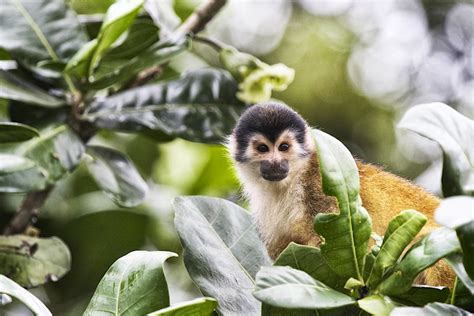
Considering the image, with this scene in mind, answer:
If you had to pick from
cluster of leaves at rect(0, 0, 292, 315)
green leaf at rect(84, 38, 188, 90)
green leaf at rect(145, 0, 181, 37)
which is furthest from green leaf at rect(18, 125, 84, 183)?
green leaf at rect(145, 0, 181, 37)

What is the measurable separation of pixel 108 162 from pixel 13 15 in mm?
647

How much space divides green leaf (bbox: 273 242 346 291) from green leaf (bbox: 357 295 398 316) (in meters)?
0.16

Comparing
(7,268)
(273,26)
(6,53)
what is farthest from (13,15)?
(273,26)

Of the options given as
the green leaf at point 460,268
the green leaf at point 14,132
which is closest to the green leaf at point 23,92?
the green leaf at point 14,132

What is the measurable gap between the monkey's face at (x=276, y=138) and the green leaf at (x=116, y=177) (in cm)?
46

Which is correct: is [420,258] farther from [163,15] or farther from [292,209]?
[163,15]

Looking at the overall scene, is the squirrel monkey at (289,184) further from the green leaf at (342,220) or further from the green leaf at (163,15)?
the green leaf at (342,220)

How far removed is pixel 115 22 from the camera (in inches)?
91.1

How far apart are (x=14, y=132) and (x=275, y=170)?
1065 millimetres

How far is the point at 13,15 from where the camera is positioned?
2605 mm

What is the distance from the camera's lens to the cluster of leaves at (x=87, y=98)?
241 cm

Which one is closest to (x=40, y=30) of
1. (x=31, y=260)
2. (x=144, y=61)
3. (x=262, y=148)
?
(x=144, y=61)

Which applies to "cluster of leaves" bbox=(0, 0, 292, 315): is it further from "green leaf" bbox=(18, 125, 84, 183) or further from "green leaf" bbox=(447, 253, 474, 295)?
"green leaf" bbox=(447, 253, 474, 295)

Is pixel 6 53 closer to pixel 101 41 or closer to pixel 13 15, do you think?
pixel 13 15
